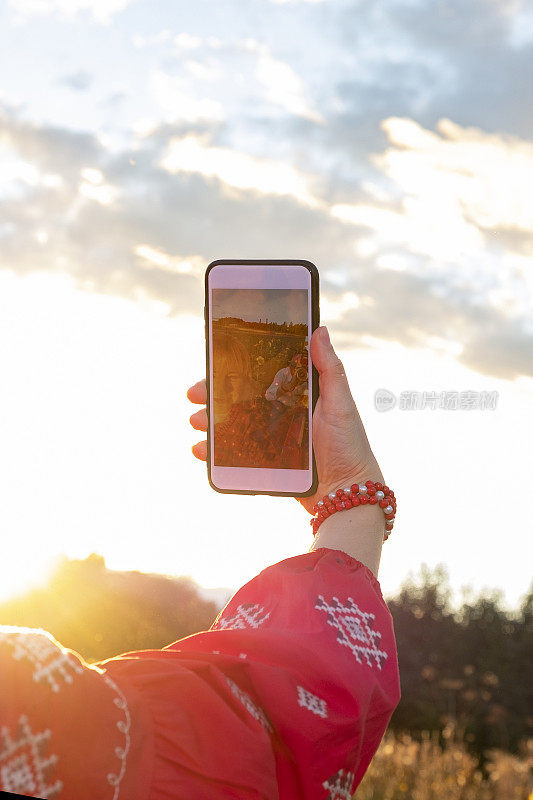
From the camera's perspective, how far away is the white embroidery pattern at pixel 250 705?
77 cm

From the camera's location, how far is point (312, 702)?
2.64ft

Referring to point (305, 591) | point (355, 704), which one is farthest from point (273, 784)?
point (305, 591)

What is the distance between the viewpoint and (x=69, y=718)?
24.7 inches

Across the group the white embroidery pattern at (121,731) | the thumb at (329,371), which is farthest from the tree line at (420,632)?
the white embroidery pattern at (121,731)

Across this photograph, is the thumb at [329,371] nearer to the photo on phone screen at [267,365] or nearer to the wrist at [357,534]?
the photo on phone screen at [267,365]

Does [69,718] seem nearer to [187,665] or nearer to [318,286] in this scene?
[187,665]

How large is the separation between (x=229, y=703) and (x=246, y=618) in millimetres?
177

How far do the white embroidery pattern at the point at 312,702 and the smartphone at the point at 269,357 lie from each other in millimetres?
495

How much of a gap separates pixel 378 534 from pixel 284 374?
0.31m

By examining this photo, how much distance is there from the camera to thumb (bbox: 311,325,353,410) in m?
1.22

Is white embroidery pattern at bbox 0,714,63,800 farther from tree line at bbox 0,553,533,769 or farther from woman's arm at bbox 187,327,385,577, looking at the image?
tree line at bbox 0,553,533,769

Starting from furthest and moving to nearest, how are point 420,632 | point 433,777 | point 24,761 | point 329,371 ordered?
point 420,632
point 433,777
point 329,371
point 24,761

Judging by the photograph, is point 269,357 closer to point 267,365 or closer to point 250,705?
point 267,365

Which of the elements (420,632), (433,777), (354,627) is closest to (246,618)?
(354,627)
